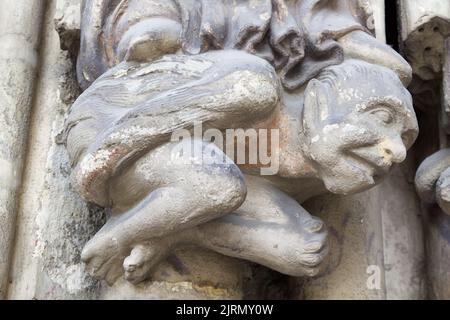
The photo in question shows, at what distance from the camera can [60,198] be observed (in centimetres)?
147

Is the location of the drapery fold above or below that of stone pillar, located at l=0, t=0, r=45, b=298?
above

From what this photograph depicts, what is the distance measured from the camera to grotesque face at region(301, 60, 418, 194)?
1.24m

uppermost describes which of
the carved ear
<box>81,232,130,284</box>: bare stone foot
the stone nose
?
the carved ear

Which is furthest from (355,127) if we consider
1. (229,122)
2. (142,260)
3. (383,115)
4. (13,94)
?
(13,94)

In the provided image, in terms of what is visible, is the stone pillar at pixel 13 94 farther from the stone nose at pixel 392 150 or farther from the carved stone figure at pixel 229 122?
the stone nose at pixel 392 150

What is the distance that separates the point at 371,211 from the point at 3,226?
625mm

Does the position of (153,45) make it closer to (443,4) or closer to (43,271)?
(43,271)

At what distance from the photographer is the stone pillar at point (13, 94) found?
1420mm

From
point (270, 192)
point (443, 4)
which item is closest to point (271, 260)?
point (270, 192)

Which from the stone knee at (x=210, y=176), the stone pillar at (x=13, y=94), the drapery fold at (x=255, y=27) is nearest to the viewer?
the stone knee at (x=210, y=176)

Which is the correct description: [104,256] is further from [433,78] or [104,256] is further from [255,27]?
[433,78]

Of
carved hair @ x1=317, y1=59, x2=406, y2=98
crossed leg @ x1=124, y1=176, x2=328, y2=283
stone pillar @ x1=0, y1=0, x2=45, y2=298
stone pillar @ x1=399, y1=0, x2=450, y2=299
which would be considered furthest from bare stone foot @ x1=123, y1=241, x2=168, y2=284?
stone pillar @ x1=399, y1=0, x2=450, y2=299

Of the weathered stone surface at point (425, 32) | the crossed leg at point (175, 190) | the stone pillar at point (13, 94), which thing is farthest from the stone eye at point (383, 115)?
the stone pillar at point (13, 94)

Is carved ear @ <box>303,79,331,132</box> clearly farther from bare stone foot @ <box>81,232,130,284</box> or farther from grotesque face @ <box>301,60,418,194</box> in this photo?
bare stone foot @ <box>81,232,130,284</box>
